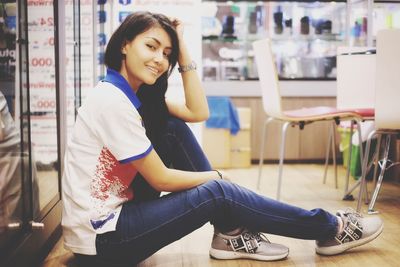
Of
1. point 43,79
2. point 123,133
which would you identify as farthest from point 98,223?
point 43,79

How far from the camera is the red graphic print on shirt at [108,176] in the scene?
62.7 inches

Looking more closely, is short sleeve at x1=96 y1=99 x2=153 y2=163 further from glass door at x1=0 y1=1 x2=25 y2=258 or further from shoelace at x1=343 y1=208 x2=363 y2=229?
shoelace at x1=343 y1=208 x2=363 y2=229

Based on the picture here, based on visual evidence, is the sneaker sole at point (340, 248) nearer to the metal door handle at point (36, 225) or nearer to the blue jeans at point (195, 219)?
the blue jeans at point (195, 219)

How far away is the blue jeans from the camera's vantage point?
160cm

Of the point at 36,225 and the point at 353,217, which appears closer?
the point at 36,225

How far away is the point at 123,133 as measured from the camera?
1.53m

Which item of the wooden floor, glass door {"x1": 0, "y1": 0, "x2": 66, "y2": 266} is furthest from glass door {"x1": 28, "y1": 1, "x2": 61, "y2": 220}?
the wooden floor

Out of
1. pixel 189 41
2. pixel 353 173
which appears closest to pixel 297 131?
pixel 353 173

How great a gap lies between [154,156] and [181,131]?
370 millimetres

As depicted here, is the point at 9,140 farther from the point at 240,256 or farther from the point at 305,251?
the point at 305,251

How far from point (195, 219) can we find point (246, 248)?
0.98 ft

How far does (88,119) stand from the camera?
1.59 meters

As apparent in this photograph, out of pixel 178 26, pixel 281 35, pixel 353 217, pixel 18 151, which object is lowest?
pixel 353 217

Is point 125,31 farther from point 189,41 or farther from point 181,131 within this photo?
point 189,41
